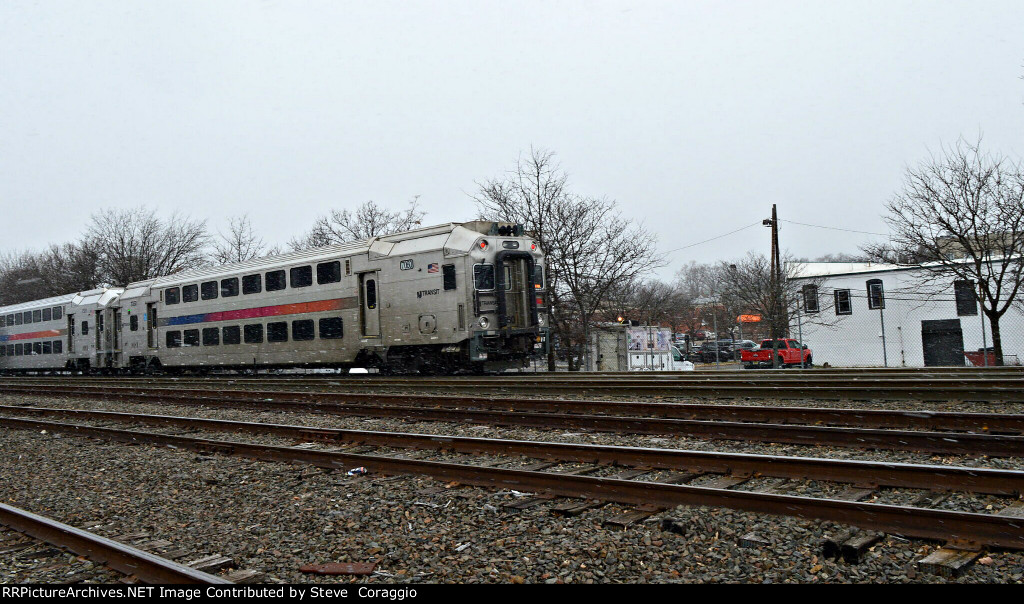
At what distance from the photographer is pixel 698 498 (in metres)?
5.41

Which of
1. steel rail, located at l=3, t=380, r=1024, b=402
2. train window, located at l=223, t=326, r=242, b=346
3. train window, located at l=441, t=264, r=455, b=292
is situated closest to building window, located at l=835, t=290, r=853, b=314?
steel rail, located at l=3, t=380, r=1024, b=402

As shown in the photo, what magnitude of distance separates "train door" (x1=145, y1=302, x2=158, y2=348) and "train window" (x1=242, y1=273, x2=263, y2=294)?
20.6 feet

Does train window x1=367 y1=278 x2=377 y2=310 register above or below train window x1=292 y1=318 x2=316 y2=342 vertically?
above

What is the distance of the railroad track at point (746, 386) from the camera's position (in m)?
10.8

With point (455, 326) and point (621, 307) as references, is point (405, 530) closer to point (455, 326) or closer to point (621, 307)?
point (455, 326)

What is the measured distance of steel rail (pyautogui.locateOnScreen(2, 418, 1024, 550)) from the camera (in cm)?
433

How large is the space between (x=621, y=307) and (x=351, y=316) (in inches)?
484

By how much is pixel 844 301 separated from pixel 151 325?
29580 millimetres

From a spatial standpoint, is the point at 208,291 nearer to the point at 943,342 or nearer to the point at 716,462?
the point at 716,462

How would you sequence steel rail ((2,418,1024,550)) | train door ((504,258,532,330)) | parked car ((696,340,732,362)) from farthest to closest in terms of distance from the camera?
parked car ((696,340,732,362)) → train door ((504,258,532,330)) → steel rail ((2,418,1024,550))

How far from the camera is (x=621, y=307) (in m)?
27.9

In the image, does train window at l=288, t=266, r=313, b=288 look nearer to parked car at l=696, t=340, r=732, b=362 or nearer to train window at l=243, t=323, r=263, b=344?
train window at l=243, t=323, r=263, b=344

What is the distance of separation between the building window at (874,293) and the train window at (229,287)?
87.7 ft
